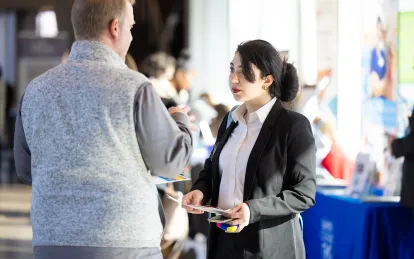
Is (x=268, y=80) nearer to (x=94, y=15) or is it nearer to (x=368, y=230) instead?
(x=94, y=15)

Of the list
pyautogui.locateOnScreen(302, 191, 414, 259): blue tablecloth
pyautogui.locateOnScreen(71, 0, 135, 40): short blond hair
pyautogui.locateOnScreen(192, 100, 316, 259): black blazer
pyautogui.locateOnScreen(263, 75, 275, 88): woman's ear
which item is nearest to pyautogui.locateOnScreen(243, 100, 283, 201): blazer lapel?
pyautogui.locateOnScreen(192, 100, 316, 259): black blazer

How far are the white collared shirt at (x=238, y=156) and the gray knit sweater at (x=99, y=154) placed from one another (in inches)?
13.8

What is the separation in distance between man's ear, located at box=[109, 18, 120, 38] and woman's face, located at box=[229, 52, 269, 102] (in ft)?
1.57

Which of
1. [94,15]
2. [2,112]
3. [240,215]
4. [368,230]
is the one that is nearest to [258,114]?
[240,215]

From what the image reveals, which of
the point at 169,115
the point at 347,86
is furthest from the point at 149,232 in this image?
the point at 347,86

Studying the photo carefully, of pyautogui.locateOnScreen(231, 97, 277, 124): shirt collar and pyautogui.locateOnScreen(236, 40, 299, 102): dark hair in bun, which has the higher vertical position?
pyautogui.locateOnScreen(236, 40, 299, 102): dark hair in bun

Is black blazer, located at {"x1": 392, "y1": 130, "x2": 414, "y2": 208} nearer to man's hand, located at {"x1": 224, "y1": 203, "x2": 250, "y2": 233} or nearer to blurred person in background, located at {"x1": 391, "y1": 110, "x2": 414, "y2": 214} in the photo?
blurred person in background, located at {"x1": 391, "y1": 110, "x2": 414, "y2": 214}

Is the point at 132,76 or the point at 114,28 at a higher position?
A: the point at 114,28

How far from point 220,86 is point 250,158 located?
796 cm

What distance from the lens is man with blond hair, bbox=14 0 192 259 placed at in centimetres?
209

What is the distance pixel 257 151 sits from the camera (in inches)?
96.3

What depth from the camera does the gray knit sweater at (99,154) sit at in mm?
2084

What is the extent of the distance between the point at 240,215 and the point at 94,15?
0.75 meters

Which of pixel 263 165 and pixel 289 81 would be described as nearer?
pixel 263 165
